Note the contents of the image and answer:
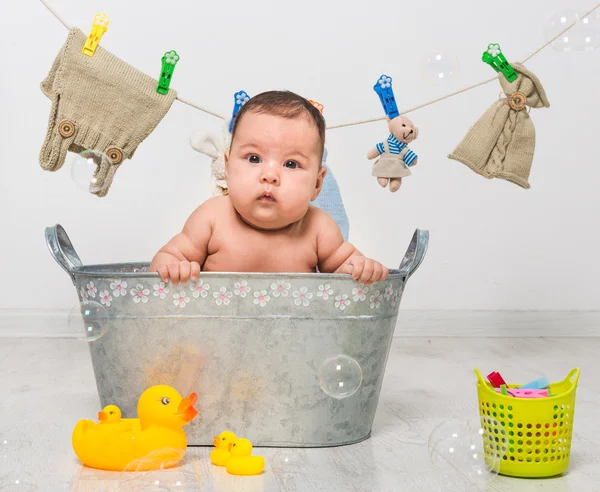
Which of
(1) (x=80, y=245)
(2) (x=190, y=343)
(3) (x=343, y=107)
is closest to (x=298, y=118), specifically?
(2) (x=190, y=343)

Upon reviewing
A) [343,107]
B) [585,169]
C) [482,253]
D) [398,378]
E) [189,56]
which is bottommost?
[398,378]

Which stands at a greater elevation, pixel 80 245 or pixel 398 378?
pixel 80 245

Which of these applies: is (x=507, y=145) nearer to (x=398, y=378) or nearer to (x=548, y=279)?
(x=398, y=378)

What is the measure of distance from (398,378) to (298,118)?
813mm

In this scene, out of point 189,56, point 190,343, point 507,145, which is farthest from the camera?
point 189,56

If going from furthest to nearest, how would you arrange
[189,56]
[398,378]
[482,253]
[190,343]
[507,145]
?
1. [482,253]
2. [189,56]
3. [398,378]
4. [507,145]
5. [190,343]

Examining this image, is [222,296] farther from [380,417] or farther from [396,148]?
[396,148]

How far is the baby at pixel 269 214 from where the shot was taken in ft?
4.60

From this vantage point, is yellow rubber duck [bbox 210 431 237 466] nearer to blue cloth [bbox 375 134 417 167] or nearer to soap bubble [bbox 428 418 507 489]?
soap bubble [bbox 428 418 507 489]

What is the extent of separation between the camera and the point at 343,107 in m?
2.48

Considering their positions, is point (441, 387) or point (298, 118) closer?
point (298, 118)

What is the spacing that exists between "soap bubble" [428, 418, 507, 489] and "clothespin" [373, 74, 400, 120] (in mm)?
810

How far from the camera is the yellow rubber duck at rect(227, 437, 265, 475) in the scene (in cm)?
122

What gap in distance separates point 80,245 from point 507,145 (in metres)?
1.34
